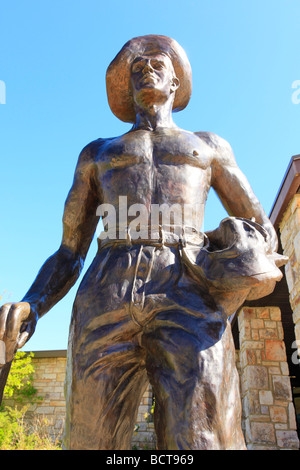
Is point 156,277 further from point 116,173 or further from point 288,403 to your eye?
point 288,403

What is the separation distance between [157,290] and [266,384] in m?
6.62

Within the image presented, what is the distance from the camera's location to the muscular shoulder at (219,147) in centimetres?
192

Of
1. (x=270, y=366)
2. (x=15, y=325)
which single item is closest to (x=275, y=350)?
(x=270, y=366)

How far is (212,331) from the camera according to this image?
4.49 ft

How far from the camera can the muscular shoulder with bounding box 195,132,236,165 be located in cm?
192

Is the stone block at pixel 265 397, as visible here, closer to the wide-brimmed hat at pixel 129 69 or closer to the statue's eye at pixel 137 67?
the wide-brimmed hat at pixel 129 69

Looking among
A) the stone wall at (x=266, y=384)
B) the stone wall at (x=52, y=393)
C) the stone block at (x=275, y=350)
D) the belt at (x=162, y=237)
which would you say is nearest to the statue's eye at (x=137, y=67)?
the belt at (x=162, y=237)

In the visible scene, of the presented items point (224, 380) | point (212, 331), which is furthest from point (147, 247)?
point (224, 380)

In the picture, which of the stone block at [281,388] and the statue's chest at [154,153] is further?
the stone block at [281,388]

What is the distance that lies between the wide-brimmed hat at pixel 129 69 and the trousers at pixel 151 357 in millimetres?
1043

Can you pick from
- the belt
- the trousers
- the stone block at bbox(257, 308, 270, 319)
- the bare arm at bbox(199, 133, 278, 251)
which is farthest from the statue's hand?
the stone block at bbox(257, 308, 270, 319)

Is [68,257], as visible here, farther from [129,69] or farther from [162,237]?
[129,69]

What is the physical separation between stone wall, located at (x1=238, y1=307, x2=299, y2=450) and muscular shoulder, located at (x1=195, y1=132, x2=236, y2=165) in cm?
619
